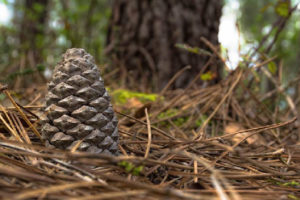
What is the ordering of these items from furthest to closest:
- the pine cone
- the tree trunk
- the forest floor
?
the tree trunk
the pine cone
the forest floor

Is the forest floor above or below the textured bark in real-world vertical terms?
below

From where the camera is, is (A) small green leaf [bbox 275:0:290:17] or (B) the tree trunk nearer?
(A) small green leaf [bbox 275:0:290:17]

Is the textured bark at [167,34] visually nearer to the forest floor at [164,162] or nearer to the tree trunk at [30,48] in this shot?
the forest floor at [164,162]

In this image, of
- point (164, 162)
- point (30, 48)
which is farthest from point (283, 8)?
point (30, 48)

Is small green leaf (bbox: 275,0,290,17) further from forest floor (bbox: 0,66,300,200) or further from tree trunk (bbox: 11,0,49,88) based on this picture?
tree trunk (bbox: 11,0,49,88)

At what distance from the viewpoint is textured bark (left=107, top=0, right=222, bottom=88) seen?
328 centimetres

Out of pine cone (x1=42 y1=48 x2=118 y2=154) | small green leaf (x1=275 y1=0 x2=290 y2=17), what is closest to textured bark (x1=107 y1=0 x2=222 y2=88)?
small green leaf (x1=275 y1=0 x2=290 y2=17)

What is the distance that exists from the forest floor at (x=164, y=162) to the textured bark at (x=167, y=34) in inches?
34.0

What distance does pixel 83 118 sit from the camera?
1.22 meters

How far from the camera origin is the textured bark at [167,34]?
328cm

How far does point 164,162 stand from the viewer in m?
1.07

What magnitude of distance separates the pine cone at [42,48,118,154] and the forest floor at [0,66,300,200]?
0.09m

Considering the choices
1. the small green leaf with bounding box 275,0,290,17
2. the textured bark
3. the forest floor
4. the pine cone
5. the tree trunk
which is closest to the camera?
the forest floor

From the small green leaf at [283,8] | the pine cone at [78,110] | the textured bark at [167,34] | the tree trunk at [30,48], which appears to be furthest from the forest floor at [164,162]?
the tree trunk at [30,48]
